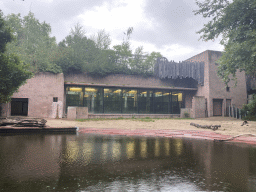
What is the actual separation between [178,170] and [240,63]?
14621mm

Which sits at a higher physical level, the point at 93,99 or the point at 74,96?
the point at 74,96

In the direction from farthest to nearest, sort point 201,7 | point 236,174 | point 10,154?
point 201,7
point 10,154
point 236,174

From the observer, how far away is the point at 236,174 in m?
3.46

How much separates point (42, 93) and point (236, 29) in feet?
63.1

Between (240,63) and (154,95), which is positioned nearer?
(240,63)

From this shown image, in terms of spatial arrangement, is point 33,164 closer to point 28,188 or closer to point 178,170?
point 28,188

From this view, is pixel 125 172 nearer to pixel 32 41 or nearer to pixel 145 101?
pixel 145 101

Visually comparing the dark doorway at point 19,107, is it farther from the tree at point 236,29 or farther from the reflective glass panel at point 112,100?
the tree at point 236,29

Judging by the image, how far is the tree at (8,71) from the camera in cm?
1277

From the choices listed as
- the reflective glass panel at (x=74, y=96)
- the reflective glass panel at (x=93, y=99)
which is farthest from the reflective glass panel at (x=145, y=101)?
the reflective glass panel at (x=74, y=96)

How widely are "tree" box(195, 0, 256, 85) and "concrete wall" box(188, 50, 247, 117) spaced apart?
649 cm

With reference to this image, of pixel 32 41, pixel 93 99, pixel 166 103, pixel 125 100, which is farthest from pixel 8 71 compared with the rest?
pixel 32 41

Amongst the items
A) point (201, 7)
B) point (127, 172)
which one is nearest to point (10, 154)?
point (127, 172)

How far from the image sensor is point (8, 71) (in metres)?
12.9
